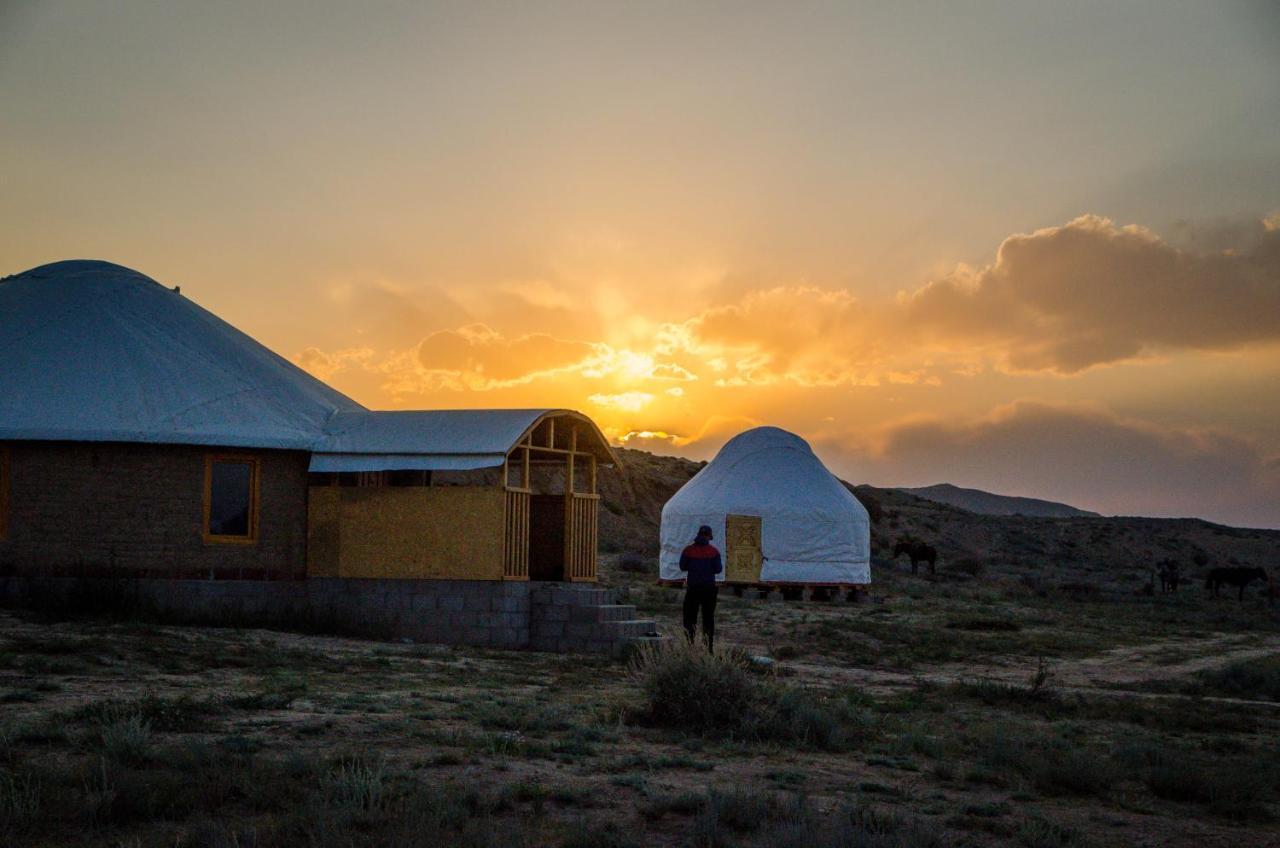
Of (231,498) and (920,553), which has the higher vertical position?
(231,498)

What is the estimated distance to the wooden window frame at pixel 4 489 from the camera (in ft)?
54.7

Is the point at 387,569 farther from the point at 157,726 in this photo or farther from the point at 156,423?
the point at 157,726

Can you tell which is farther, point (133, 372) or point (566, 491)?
point (566, 491)

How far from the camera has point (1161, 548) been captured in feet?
208

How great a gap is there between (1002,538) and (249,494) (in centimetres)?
4862

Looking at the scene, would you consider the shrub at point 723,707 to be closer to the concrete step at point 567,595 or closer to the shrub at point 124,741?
the shrub at point 124,741

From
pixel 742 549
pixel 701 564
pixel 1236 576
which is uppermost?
pixel 742 549

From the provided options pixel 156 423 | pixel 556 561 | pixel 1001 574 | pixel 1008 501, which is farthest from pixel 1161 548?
pixel 1008 501

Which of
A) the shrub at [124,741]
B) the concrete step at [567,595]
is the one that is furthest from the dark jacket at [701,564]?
the shrub at [124,741]

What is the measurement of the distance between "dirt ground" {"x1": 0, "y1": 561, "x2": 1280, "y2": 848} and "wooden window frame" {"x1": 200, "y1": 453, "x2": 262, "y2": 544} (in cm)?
183

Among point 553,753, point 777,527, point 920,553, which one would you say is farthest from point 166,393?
point 920,553

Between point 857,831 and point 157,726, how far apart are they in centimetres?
482

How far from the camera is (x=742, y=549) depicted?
2978 cm

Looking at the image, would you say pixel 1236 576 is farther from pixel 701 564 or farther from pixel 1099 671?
pixel 701 564
